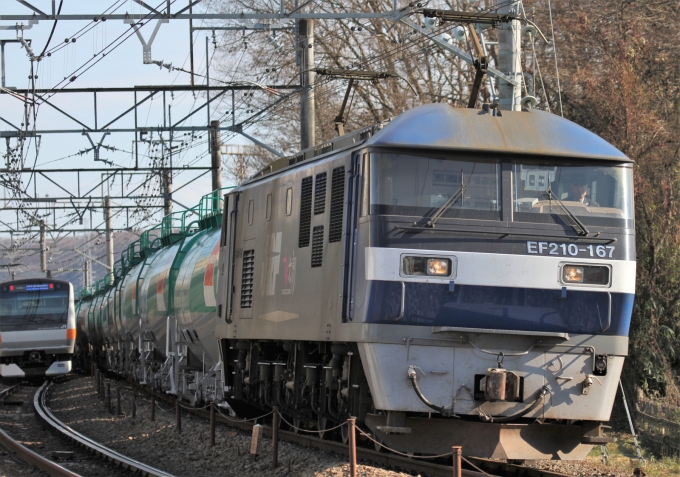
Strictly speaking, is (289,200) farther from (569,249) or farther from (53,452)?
(53,452)

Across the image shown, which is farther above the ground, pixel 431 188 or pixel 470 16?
pixel 470 16

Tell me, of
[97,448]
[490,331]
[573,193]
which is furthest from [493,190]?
[97,448]

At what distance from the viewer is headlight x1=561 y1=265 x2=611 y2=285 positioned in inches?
396

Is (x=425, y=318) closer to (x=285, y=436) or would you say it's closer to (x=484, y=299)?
(x=484, y=299)

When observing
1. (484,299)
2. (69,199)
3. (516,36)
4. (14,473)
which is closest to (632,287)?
(484,299)

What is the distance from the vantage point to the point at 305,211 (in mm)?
11961

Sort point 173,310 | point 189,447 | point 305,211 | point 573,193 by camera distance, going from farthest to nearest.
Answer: point 173,310
point 189,447
point 305,211
point 573,193

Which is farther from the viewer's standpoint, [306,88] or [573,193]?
[306,88]

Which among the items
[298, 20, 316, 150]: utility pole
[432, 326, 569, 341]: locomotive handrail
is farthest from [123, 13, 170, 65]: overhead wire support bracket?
[432, 326, 569, 341]: locomotive handrail

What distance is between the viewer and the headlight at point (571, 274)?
10047mm

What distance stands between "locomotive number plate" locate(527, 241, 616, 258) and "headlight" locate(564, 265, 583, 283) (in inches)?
4.7

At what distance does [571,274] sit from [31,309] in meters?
24.9

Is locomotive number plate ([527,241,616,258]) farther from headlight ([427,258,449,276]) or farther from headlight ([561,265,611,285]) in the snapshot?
headlight ([427,258,449,276])

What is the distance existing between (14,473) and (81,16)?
28.0 ft
